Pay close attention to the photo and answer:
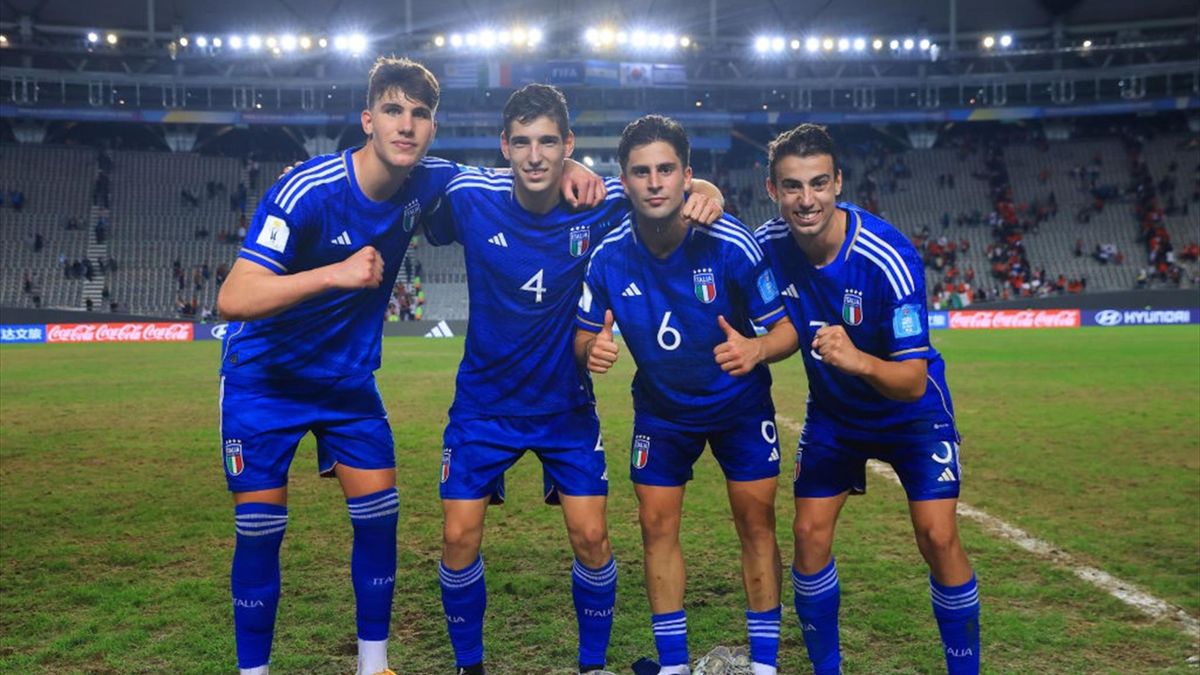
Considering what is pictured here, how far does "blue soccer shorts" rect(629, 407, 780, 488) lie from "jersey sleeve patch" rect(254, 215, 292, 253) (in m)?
1.93

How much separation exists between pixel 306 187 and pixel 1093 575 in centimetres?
562

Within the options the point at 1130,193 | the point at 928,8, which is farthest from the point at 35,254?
the point at 1130,193

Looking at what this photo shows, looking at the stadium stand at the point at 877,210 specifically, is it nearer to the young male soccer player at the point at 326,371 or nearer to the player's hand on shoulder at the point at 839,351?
the young male soccer player at the point at 326,371

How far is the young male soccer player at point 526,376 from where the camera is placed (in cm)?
486

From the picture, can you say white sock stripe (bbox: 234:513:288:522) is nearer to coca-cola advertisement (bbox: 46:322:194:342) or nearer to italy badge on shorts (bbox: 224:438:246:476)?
italy badge on shorts (bbox: 224:438:246:476)

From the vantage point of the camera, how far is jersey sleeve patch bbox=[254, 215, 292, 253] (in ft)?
15.1

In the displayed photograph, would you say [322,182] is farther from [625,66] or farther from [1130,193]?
[1130,193]

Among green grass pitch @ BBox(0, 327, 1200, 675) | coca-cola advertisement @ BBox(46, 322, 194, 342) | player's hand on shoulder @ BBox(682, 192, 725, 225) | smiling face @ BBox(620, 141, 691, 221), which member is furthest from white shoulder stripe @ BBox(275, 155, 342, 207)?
coca-cola advertisement @ BBox(46, 322, 194, 342)

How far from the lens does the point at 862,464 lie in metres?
4.92

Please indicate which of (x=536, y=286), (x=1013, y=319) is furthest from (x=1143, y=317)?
(x=536, y=286)

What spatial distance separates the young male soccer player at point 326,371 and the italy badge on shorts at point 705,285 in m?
1.52

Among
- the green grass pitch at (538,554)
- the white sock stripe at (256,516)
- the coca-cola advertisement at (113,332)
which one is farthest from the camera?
the coca-cola advertisement at (113,332)

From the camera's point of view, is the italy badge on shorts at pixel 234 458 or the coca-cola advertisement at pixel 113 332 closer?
the italy badge on shorts at pixel 234 458

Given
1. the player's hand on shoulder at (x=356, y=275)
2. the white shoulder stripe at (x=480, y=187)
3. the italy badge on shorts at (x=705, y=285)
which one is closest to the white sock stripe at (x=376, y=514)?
the player's hand on shoulder at (x=356, y=275)
